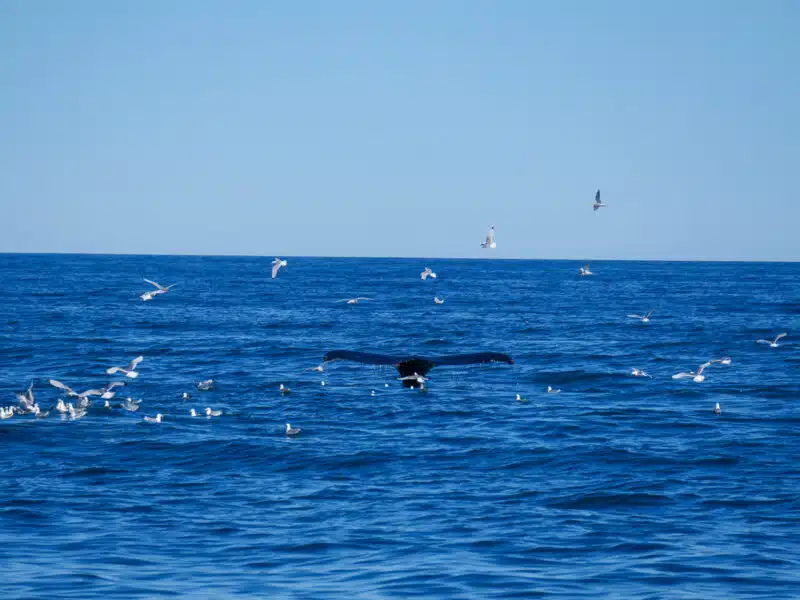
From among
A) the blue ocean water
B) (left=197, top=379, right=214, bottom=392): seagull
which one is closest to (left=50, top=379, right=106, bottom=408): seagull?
the blue ocean water

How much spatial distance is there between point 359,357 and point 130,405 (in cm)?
649

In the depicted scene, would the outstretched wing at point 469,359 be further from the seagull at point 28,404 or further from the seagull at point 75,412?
the seagull at point 28,404

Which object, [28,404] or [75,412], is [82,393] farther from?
[28,404]

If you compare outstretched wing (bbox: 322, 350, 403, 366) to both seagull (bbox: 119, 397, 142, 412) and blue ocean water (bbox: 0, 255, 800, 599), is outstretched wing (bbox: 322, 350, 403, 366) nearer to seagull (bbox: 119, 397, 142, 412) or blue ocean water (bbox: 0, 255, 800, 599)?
blue ocean water (bbox: 0, 255, 800, 599)

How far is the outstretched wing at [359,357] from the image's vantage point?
30.5m

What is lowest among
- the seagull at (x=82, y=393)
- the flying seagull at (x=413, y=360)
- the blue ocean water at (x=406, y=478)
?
the blue ocean water at (x=406, y=478)

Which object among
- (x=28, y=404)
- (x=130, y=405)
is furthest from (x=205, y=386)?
(x=28, y=404)

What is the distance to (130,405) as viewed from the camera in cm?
3120

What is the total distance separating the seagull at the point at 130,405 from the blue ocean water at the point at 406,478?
384 mm

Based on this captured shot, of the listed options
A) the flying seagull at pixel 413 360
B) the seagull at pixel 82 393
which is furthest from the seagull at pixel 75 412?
the flying seagull at pixel 413 360

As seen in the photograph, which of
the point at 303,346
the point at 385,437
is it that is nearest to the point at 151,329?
the point at 303,346

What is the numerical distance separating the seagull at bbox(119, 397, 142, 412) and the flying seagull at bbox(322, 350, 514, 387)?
5.37 metres

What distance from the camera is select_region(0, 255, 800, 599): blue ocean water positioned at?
626 inches

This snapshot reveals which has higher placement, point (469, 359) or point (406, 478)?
point (469, 359)
